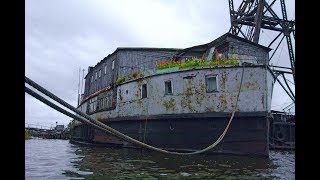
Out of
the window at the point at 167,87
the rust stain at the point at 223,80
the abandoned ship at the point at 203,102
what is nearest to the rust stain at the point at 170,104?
the abandoned ship at the point at 203,102

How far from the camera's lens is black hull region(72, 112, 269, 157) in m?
13.1

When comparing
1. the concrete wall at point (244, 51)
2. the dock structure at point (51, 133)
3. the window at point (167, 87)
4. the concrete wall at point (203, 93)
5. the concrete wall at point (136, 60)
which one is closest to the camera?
the concrete wall at point (203, 93)

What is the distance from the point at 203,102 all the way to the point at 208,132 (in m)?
1.43

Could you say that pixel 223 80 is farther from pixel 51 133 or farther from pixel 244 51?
pixel 51 133

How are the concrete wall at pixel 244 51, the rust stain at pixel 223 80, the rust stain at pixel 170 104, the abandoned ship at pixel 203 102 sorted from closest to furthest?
the abandoned ship at pixel 203 102 → the rust stain at pixel 223 80 → the rust stain at pixel 170 104 → the concrete wall at pixel 244 51

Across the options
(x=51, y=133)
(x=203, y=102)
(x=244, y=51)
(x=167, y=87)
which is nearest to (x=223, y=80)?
(x=203, y=102)

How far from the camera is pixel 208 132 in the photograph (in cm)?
1371

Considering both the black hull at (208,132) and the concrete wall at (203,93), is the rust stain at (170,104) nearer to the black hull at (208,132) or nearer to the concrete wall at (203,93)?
the concrete wall at (203,93)

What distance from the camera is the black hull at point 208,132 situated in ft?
43.1

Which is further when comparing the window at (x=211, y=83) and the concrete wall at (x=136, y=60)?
the concrete wall at (x=136, y=60)

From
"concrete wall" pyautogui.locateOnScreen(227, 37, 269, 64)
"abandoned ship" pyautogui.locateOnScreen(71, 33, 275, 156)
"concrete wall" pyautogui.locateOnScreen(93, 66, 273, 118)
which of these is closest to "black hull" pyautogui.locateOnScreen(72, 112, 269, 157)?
"abandoned ship" pyautogui.locateOnScreen(71, 33, 275, 156)

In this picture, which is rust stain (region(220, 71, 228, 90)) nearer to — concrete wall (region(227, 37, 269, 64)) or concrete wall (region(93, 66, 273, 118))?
concrete wall (region(93, 66, 273, 118))
